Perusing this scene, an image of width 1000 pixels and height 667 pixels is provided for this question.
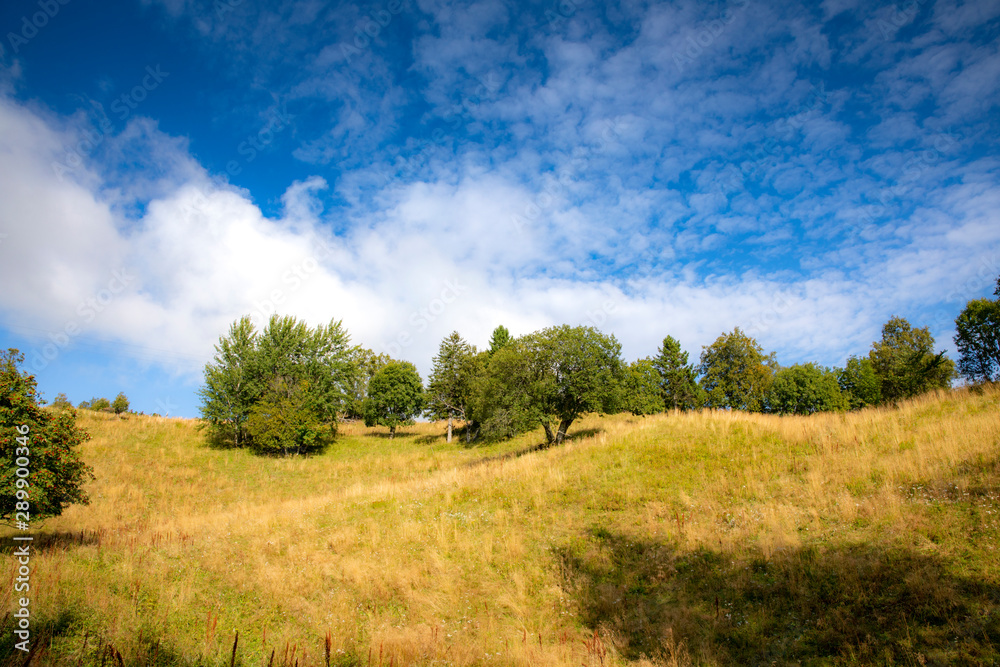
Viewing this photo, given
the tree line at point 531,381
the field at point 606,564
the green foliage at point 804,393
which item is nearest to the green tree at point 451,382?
the tree line at point 531,381

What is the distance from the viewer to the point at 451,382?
4647 centimetres

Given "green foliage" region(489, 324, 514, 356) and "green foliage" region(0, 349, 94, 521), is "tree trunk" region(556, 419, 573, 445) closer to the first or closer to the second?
"green foliage" region(0, 349, 94, 521)

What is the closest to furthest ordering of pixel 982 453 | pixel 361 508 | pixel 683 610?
pixel 683 610, pixel 982 453, pixel 361 508

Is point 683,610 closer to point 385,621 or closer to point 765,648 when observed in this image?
point 765,648

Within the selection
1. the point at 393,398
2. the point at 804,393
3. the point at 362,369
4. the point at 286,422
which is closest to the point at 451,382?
the point at 393,398

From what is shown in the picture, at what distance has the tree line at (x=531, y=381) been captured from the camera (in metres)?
26.3

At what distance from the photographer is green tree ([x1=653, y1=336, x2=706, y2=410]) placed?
64500 mm

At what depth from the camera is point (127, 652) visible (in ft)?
22.0

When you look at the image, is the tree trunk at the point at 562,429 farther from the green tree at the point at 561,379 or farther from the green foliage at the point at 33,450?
the green foliage at the point at 33,450

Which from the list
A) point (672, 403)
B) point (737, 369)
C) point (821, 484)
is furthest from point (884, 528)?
point (672, 403)

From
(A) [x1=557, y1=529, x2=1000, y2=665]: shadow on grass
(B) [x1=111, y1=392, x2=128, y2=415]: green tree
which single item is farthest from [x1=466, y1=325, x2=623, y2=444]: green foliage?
(B) [x1=111, y1=392, x2=128, y2=415]: green tree

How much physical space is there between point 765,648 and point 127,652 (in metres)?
10.6

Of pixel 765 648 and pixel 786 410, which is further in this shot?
pixel 786 410

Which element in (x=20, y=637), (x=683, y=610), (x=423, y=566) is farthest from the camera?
(x=423, y=566)
